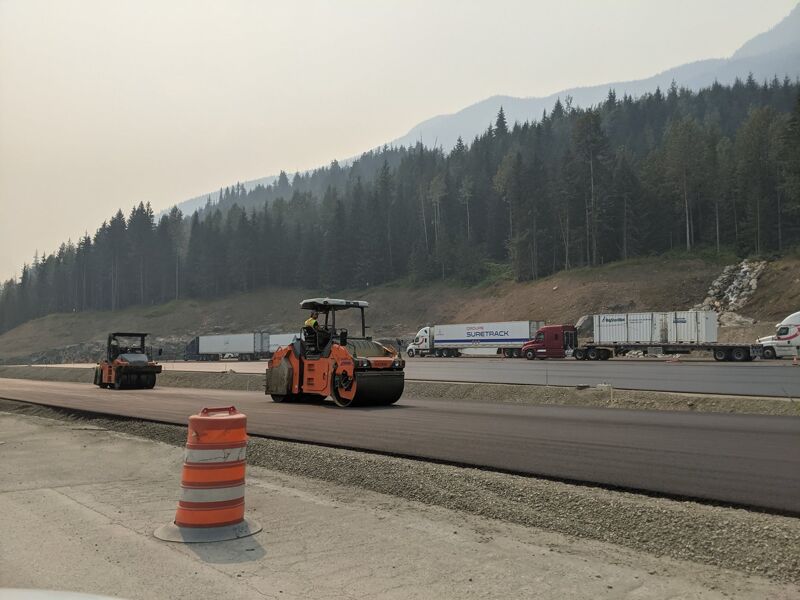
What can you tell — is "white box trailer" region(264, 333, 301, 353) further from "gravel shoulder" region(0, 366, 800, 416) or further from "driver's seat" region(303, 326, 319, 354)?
"driver's seat" region(303, 326, 319, 354)

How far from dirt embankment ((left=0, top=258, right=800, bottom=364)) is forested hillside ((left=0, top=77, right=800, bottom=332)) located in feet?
18.4

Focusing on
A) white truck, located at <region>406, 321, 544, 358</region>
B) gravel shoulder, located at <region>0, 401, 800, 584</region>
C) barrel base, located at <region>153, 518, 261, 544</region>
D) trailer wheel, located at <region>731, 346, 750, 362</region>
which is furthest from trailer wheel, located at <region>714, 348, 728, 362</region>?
barrel base, located at <region>153, 518, 261, 544</region>

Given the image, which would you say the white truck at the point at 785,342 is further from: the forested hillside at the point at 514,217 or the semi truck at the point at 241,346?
the semi truck at the point at 241,346

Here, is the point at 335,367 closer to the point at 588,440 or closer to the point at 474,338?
the point at 588,440

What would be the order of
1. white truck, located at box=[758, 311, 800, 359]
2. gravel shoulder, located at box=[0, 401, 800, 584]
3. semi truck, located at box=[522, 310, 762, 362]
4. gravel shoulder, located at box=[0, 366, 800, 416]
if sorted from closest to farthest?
gravel shoulder, located at box=[0, 401, 800, 584]
gravel shoulder, located at box=[0, 366, 800, 416]
white truck, located at box=[758, 311, 800, 359]
semi truck, located at box=[522, 310, 762, 362]

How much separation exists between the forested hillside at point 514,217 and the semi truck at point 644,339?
34.3 meters

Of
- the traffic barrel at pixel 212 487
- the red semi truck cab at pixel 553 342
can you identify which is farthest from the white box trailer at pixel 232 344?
the traffic barrel at pixel 212 487

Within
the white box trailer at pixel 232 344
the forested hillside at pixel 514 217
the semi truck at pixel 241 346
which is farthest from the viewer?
the forested hillside at pixel 514 217

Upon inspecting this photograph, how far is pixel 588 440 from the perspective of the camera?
35.0 ft

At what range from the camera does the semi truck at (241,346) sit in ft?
245

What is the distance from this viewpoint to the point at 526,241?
292 ft

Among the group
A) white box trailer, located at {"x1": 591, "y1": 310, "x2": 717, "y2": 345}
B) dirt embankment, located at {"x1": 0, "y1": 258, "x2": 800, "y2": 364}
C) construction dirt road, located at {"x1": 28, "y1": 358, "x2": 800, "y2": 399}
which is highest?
dirt embankment, located at {"x1": 0, "y1": 258, "x2": 800, "y2": 364}

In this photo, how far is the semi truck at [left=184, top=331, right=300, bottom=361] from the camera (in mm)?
74750

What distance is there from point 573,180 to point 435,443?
85090mm
